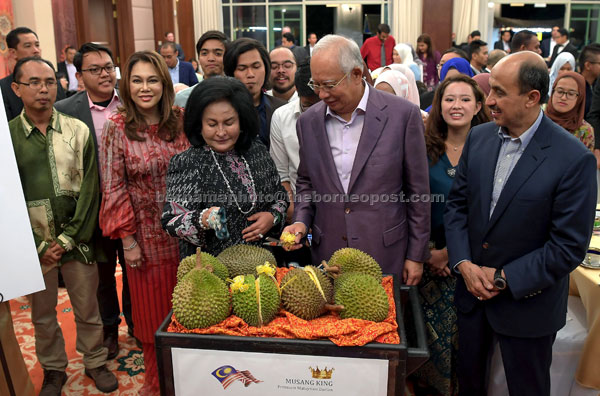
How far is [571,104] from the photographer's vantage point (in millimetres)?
3291

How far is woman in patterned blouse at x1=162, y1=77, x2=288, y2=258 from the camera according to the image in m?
1.95

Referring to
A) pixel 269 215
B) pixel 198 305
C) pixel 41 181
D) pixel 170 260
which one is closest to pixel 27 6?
pixel 41 181

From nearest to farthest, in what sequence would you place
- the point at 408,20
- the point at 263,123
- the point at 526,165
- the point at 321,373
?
the point at 321,373 < the point at 526,165 < the point at 263,123 < the point at 408,20

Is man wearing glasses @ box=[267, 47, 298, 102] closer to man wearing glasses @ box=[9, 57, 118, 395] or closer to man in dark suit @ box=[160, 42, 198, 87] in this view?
man wearing glasses @ box=[9, 57, 118, 395]

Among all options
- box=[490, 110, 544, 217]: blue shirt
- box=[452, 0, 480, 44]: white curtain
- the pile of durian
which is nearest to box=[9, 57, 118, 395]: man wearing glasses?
the pile of durian

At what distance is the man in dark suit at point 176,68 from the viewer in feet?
21.8

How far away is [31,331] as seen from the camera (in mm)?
3443

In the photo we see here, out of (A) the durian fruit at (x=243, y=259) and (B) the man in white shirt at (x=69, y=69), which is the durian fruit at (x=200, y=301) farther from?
(B) the man in white shirt at (x=69, y=69)

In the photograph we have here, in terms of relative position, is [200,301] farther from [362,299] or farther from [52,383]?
[52,383]

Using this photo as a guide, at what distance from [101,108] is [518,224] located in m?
2.28

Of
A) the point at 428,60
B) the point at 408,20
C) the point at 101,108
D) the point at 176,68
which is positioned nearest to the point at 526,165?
the point at 101,108

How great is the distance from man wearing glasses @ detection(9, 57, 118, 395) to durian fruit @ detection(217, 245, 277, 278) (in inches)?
45.3

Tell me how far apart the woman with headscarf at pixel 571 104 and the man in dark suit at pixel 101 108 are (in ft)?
8.84

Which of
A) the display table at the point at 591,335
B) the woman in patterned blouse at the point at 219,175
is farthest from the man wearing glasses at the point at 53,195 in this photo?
the display table at the point at 591,335
